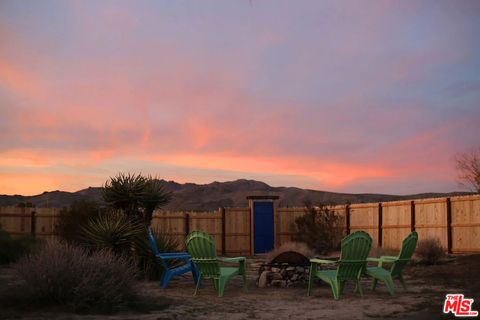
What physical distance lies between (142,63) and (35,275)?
852 centimetres

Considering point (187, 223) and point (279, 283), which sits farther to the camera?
point (187, 223)

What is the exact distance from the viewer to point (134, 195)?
12.8m

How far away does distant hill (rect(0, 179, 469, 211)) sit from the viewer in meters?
60.8

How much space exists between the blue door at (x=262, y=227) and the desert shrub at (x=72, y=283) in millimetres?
15487

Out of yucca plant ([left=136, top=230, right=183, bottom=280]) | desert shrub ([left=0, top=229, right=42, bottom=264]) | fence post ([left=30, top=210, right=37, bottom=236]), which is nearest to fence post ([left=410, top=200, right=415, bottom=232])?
yucca plant ([left=136, top=230, right=183, bottom=280])

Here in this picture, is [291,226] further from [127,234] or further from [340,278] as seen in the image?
[340,278]

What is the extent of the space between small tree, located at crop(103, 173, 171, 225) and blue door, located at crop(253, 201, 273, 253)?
1039cm

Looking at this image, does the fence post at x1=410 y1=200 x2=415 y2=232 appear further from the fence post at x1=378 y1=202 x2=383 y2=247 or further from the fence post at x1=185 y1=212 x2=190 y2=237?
the fence post at x1=185 y1=212 x2=190 y2=237

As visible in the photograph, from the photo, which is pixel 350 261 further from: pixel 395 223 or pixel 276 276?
pixel 395 223

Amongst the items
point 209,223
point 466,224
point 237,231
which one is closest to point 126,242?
Result: point 466,224

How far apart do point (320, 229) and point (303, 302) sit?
42.2ft

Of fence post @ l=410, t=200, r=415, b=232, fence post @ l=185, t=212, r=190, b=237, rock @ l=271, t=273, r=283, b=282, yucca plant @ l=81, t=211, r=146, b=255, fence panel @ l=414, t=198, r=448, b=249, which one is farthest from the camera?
fence post @ l=185, t=212, r=190, b=237

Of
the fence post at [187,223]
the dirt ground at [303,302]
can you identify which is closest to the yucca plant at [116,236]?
the dirt ground at [303,302]

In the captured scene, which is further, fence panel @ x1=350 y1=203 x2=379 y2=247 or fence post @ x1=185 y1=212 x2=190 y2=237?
fence post @ x1=185 y1=212 x2=190 y2=237
